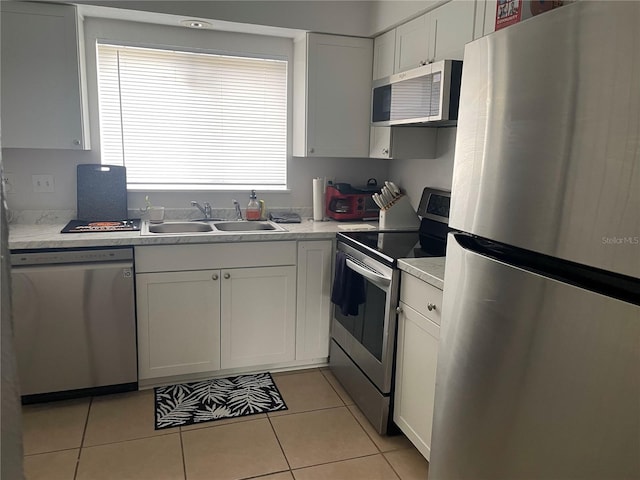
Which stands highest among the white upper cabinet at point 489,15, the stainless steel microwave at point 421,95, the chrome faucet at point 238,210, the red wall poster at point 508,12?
the white upper cabinet at point 489,15

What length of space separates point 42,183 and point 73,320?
974mm

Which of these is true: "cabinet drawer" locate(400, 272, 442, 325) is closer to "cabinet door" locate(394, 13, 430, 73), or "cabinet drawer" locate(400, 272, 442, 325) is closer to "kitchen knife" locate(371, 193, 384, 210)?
"kitchen knife" locate(371, 193, 384, 210)

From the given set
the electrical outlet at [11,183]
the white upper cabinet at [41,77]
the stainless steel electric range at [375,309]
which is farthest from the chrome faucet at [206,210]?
the electrical outlet at [11,183]

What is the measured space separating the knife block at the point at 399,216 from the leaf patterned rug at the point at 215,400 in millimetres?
1230

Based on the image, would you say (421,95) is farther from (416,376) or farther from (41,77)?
(41,77)

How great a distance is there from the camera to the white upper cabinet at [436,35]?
235cm

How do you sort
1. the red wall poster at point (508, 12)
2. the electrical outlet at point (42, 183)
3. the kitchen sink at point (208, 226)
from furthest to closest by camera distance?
the kitchen sink at point (208, 226), the electrical outlet at point (42, 183), the red wall poster at point (508, 12)

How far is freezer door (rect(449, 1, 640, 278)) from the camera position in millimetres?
933

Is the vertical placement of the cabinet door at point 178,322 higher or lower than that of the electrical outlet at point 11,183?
lower

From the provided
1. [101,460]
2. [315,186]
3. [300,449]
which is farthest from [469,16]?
[101,460]

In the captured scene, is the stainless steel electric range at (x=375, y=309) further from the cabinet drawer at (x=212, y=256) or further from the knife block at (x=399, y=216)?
the cabinet drawer at (x=212, y=256)

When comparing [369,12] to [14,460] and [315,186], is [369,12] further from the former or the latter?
[14,460]

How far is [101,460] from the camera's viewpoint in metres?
2.20

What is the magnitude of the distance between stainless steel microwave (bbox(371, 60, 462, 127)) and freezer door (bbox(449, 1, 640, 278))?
1002 millimetres
